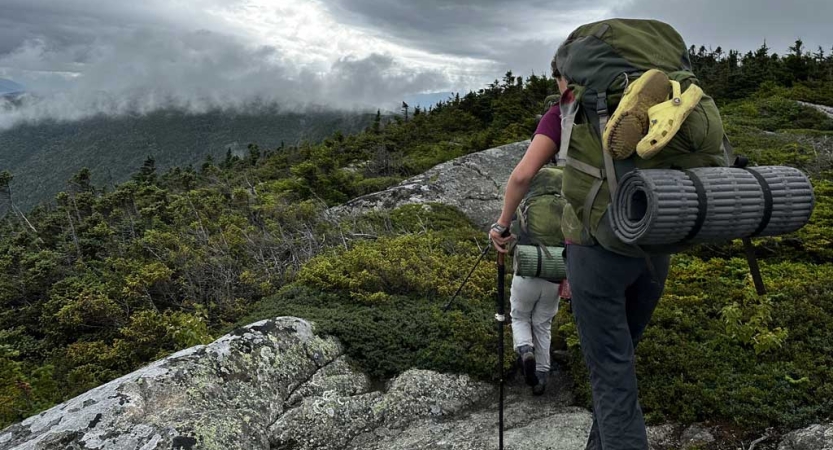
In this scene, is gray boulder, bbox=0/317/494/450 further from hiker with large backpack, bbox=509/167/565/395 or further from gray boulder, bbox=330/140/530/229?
gray boulder, bbox=330/140/530/229

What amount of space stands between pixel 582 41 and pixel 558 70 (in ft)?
0.87

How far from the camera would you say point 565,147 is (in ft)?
8.88

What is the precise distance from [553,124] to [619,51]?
497 mm

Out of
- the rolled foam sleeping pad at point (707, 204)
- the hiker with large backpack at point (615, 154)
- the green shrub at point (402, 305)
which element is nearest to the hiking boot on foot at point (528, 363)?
the green shrub at point (402, 305)

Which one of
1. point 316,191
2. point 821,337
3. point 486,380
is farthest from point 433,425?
point 316,191

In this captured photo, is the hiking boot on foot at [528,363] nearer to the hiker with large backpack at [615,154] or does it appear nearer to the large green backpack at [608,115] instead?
the hiker with large backpack at [615,154]

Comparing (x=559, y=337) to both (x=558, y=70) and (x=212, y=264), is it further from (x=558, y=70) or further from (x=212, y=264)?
(x=212, y=264)

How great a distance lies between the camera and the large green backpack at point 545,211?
4.89m

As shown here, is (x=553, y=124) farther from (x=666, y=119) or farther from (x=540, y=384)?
(x=540, y=384)

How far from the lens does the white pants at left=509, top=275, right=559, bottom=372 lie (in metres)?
4.92

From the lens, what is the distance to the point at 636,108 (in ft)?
7.68

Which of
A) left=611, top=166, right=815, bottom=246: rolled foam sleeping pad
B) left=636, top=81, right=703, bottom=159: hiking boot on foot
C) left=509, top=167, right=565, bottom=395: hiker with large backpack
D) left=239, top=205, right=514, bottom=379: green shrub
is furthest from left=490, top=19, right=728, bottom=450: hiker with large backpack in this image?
left=239, top=205, right=514, bottom=379: green shrub

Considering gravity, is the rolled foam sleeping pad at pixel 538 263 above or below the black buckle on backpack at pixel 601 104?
below

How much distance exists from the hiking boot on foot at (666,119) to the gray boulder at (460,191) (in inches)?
398
